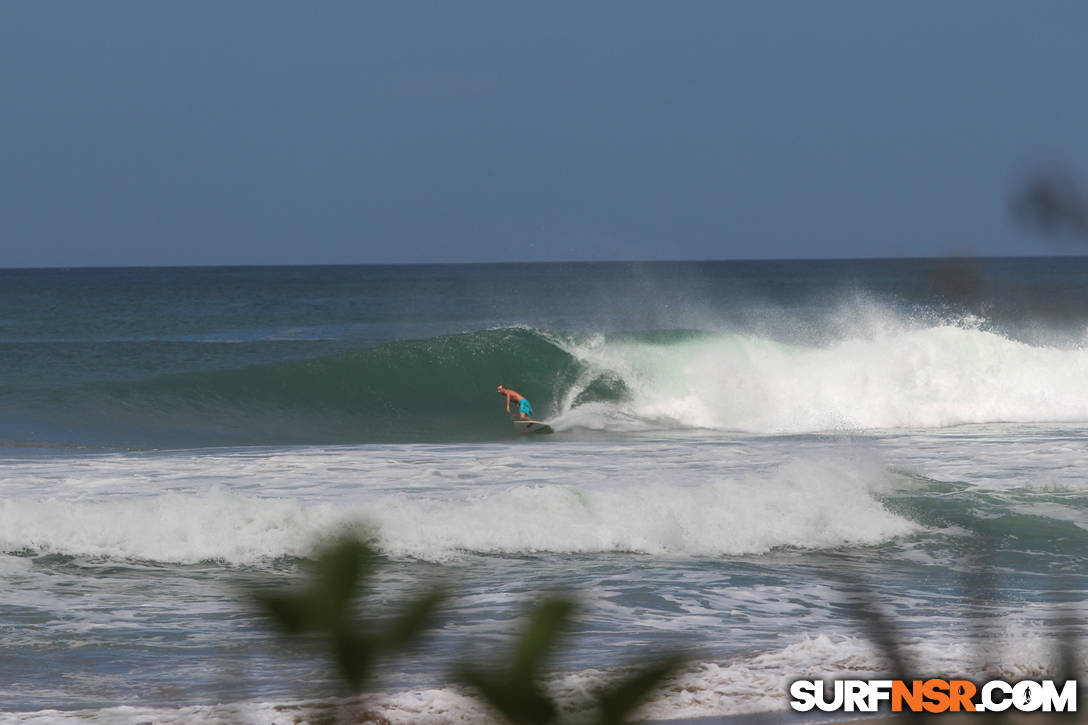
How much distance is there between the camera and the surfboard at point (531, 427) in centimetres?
1862

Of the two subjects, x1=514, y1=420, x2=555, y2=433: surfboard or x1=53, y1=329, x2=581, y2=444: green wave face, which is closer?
x1=514, y1=420, x2=555, y2=433: surfboard

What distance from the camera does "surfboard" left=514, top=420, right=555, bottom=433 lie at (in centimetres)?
1862

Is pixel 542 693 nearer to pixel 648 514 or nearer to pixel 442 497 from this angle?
pixel 648 514

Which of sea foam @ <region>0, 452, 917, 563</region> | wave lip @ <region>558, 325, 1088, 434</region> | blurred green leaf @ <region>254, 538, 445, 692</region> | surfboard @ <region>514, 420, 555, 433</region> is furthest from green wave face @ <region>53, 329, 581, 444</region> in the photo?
blurred green leaf @ <region>254, 538, 445, 692</region>

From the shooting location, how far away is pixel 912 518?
34.0ft

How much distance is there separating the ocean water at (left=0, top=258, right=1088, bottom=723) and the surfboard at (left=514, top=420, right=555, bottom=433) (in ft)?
1.77

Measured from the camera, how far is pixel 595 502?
10.4m

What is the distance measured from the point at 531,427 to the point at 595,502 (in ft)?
27.1

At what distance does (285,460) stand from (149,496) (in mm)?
2556

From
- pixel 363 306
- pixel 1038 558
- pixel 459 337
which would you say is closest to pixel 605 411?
pixel 459 337

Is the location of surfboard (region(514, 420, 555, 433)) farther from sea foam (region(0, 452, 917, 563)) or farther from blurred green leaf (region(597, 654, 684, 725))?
blurred green leaf (region(597, 654, 684, 725))

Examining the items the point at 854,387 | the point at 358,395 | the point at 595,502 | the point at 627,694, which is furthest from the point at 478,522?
the point at 358,395

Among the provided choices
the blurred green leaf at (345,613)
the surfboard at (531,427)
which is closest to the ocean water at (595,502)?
the blurred green leaf at (345,613)

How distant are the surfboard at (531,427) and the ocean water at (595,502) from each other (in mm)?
541
